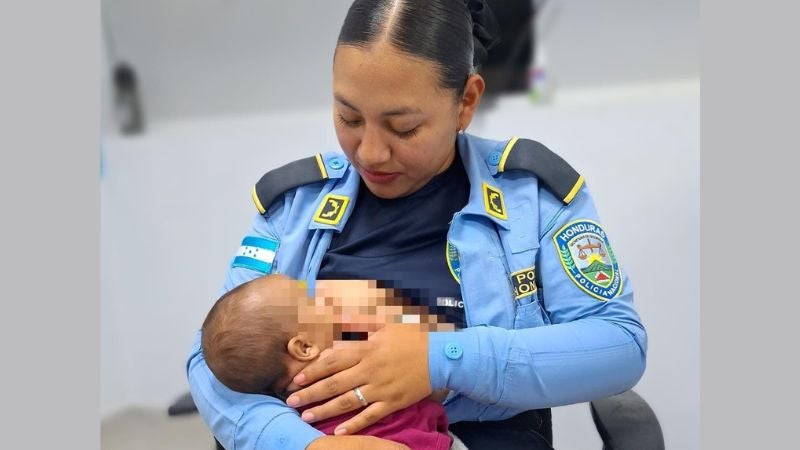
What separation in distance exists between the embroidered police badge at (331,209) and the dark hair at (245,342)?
0.72 feet

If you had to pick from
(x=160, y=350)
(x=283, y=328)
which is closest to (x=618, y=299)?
(x=283, y=328)

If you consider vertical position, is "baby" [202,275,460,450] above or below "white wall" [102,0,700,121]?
below

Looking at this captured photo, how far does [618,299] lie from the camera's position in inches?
44.2

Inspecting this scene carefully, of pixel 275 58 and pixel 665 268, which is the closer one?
pixel 665 268

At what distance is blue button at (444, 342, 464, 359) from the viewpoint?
→ 3.36 ft

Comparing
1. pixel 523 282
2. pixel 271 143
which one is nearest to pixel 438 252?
pixel 523 282

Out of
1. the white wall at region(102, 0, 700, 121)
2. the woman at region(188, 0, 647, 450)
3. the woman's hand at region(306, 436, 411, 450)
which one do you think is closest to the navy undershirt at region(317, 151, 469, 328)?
the woman at region(188, 0, 647, 450)

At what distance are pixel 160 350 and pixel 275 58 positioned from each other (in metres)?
0.94

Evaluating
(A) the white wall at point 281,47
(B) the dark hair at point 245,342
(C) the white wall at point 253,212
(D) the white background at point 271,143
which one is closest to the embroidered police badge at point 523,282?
(B) the dark hair at point 245,342

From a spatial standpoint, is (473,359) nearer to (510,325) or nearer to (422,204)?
(510,325)

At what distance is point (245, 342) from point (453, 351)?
0.29 meters

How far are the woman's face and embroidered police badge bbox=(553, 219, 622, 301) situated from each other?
24 cm

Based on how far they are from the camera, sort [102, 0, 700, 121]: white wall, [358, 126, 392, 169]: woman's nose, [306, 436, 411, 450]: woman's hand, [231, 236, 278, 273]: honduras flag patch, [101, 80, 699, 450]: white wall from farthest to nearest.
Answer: [102, 0, 700, 121]: white wall < [101, 80, 699, 450]: white wall < [231, 236, 278, 273]: honduras flag patch < [358, 126, 392, 169]: woman's nose < [306, 436, 411, 450]: woman's hand

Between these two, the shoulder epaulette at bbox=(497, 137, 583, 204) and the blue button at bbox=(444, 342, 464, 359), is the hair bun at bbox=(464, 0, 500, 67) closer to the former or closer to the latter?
the shoulder epaulette at bbox=(497, 137, 583, 204)
